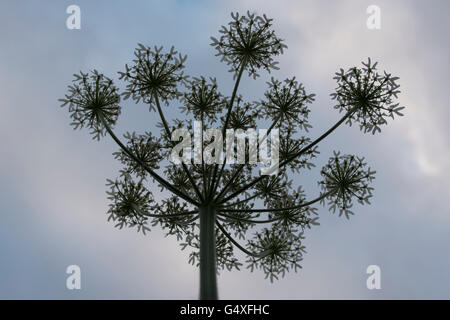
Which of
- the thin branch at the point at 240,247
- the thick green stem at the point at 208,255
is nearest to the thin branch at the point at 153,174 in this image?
the thick green stem at the point at 208,255

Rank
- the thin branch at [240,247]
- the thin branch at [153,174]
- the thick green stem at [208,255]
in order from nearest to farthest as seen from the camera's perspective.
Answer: the thick green stem at [208,255], the thin branch at [153,174], the thin branch at [240,247]

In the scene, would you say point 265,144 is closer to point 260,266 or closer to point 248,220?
point 248,220

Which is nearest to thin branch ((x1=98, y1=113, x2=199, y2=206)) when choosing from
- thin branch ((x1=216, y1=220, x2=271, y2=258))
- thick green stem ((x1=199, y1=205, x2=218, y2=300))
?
thick green stem ((x1=199, y1=205, x2=218, y2=300))

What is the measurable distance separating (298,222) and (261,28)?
475 cm

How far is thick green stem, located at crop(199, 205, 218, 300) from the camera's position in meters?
7.39

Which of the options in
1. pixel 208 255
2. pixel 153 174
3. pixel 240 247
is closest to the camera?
pixel 208 255

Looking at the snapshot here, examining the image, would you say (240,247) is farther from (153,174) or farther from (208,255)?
(153,174)

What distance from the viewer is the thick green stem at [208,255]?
7387 mm

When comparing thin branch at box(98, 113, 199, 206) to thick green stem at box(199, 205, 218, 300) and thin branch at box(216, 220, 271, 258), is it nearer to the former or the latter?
thick green stem at box(199, 205, 218, 300)

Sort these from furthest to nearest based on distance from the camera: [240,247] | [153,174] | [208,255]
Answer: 1. [240,247]
2. [153,174]
3. [208,255]

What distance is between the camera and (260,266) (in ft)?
36.7

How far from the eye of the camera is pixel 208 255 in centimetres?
782

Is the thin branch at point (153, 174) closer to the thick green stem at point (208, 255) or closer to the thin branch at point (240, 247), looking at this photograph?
the thick green stem at point (208, 255)

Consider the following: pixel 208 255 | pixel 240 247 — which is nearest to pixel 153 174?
pixel 208 255
